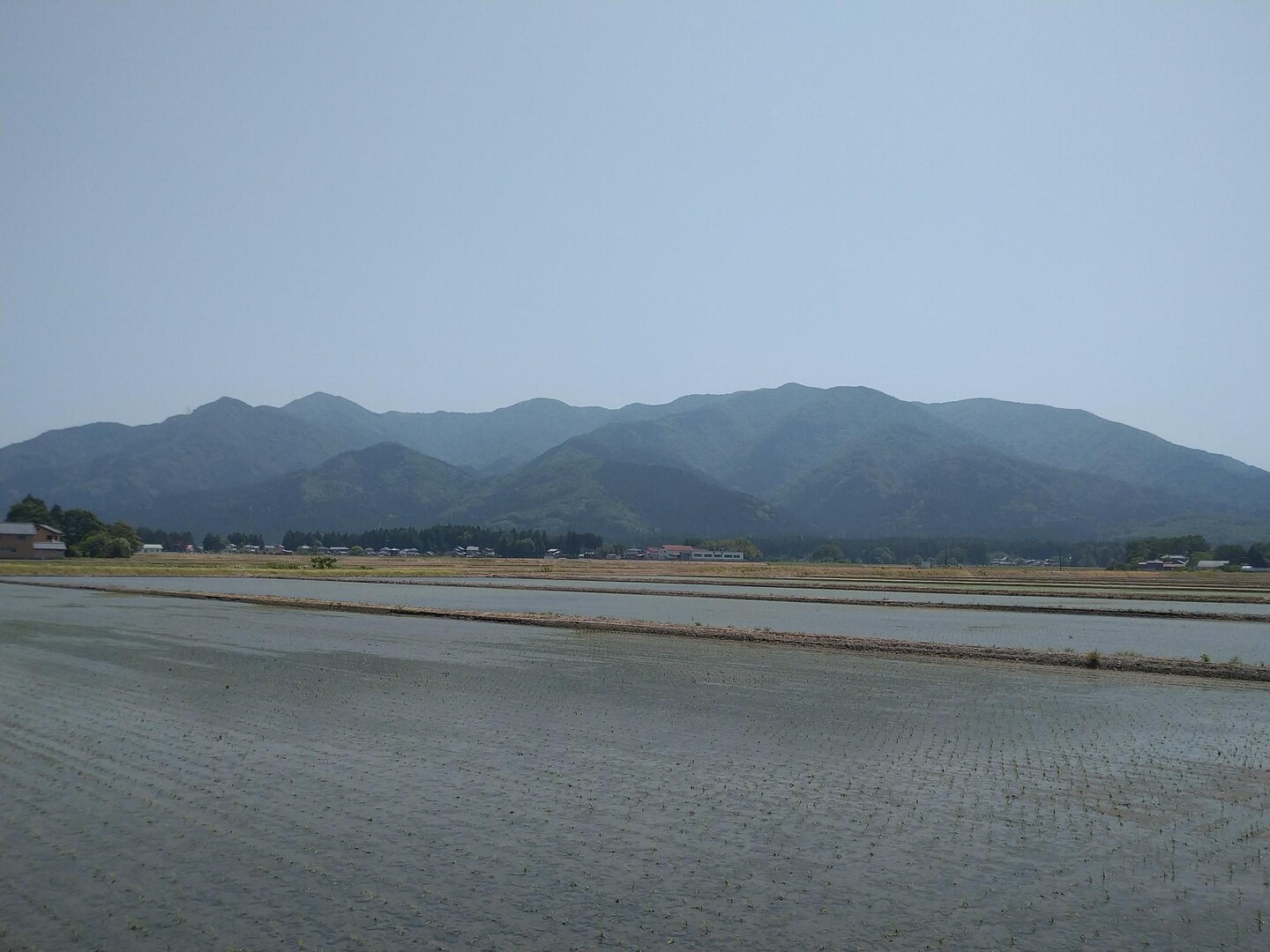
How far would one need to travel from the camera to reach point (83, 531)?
131125mm

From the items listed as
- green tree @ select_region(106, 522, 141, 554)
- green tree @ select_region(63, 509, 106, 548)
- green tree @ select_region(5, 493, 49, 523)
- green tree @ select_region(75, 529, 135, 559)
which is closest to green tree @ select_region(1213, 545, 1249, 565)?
green tree @ select_region(75, 529, 135, 559)

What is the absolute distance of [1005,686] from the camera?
24781 millimetres

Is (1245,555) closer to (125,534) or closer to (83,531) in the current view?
(125,534)

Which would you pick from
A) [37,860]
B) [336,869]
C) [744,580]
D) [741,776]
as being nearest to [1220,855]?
[741,776]

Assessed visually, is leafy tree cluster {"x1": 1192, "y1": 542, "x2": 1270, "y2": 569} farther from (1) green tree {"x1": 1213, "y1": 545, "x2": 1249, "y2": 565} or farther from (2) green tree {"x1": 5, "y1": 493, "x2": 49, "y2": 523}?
(2) green tree {"x1": 5, "y1": 493, "x2": 49, "y2": 523}

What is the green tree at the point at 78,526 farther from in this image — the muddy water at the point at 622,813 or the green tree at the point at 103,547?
the muddy water at the point at 622,813

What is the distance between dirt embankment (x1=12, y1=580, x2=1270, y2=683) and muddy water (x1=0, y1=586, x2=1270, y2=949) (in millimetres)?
2765

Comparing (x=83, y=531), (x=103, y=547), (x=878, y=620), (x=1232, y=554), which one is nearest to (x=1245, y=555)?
(x=1232, y=554)

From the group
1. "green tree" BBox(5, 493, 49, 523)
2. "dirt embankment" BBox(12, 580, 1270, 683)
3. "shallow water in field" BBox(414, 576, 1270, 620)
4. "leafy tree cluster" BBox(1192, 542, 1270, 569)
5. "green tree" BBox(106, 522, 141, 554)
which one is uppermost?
"green tree" BBox(5, 493, 49, 523)

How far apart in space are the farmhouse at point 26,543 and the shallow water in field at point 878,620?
57.6m

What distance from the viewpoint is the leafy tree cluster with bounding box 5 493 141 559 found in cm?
12500

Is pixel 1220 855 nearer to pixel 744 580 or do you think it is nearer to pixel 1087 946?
pixel 1087 946

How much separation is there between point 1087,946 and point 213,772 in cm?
1199

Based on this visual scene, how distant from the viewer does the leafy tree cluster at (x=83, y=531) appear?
410ft
